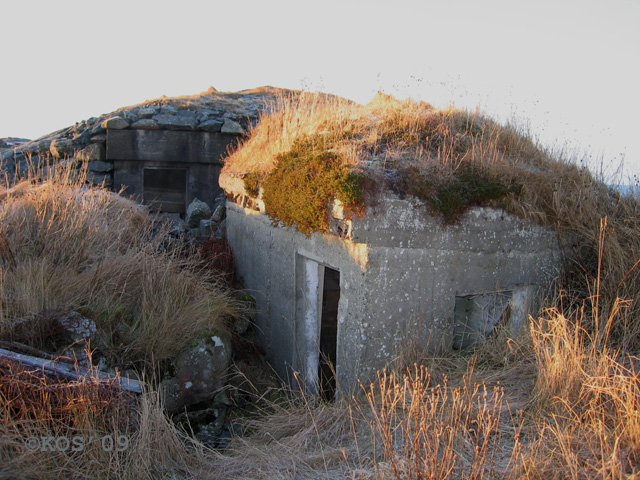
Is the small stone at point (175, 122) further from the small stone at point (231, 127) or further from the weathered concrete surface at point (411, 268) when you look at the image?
the weathered concrete surface at point (411, 268)

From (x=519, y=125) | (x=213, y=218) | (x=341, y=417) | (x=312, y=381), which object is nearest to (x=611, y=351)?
(x=341, y=417)

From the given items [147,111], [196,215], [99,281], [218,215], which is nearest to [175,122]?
[147,111]

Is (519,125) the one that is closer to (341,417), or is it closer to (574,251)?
(574,251)

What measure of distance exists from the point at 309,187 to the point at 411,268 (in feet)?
3.69

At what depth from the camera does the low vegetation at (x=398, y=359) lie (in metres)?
2.59

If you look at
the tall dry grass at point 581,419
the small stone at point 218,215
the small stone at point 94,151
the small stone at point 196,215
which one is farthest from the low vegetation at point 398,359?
the small stone at point 94,151

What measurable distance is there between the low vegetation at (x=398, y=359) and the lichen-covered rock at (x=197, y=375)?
0.19 m

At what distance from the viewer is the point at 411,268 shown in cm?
401

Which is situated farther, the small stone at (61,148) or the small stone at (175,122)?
the small stone at (175,122)

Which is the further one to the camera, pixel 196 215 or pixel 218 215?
pixel 196 215

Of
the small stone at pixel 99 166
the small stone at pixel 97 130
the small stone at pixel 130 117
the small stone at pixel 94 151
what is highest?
the small stone at pixel 130 117

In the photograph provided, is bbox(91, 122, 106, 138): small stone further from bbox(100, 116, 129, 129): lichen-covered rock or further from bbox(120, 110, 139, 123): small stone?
bbox(120, 110, 139, 123): small stone

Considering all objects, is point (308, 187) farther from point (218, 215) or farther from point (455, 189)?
point (218, 215)

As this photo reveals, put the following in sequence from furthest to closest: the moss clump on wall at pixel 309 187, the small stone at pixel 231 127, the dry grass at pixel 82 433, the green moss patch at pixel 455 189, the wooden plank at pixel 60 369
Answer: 1. the small stone at pixel 231 127
2. the green moss patch at pixel 455 189
3. the moss clump on wall at pixel 309 187
4. the wooden plank at pixel 60 369
5. the dry grass at pixel 82 433
